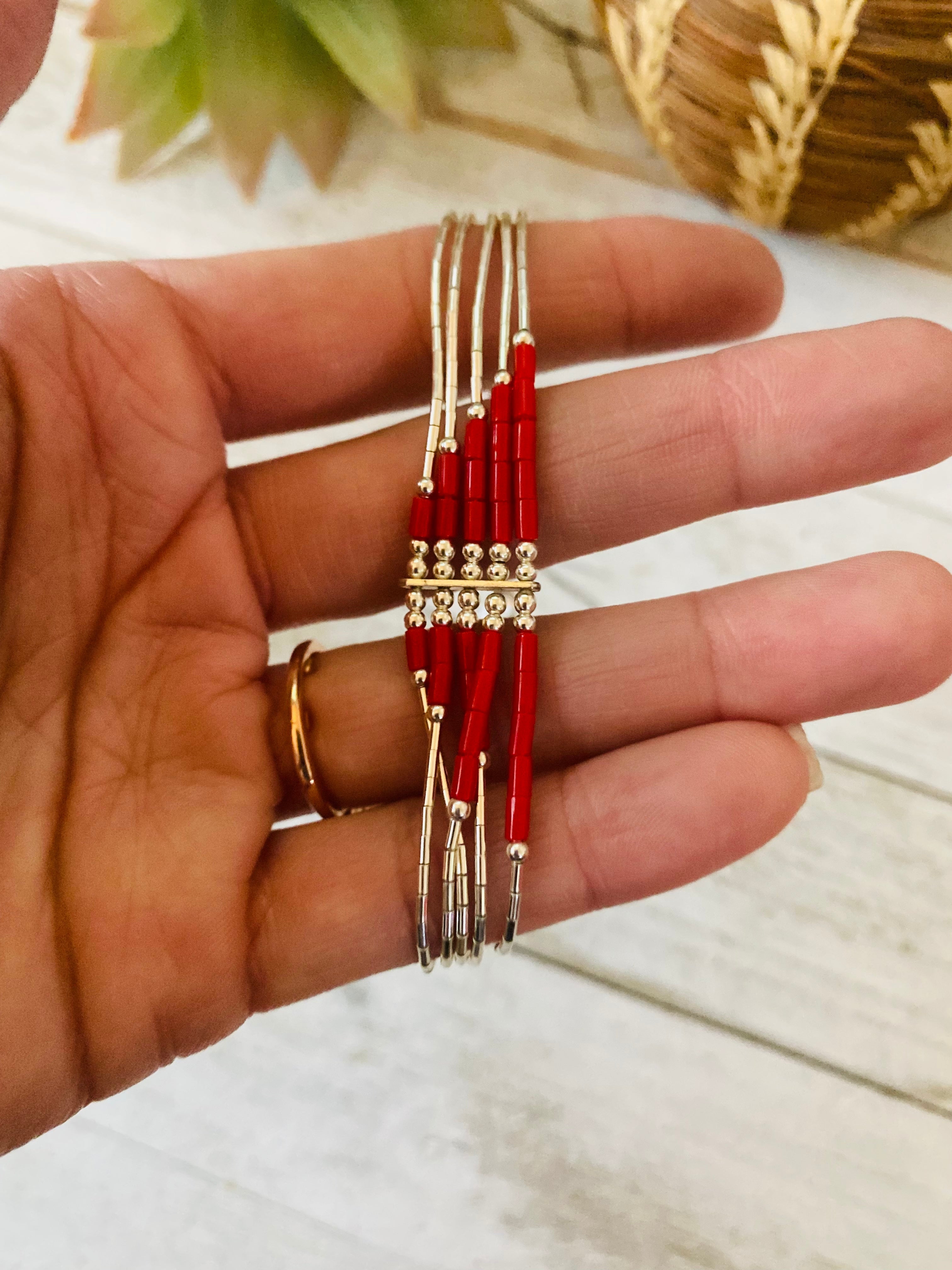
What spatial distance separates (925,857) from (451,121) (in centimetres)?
124

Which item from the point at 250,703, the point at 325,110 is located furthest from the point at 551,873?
the point at 325,110

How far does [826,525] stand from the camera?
1.60 meters

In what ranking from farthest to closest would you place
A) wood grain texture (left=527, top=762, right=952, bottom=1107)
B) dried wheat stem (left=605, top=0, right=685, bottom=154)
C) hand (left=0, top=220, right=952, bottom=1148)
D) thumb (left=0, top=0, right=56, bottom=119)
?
wood grain texture (left=527, top=762, right=952, bottom=1107) < dried wheat stem (left=605, top=0, right=685, bottom=154) < hand (left=0, top=220, right=952, bottom=1148) < thumb (left=0, top=0, right=56, bottom=119)

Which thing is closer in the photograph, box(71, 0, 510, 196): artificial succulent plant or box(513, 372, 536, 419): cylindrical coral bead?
box(513, 372, 536, 419): cylindrical coral bead

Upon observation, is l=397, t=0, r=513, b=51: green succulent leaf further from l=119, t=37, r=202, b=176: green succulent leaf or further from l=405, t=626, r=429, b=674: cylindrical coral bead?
l=405, t=626, r=429, b=674: cylindrical coral bead

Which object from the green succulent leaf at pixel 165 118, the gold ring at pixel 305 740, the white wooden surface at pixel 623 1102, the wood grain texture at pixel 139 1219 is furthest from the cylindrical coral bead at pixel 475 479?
the wood grain texture at pixel 139 1219

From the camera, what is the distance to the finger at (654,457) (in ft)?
3.80

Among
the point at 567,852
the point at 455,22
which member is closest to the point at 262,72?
the point at 455,22

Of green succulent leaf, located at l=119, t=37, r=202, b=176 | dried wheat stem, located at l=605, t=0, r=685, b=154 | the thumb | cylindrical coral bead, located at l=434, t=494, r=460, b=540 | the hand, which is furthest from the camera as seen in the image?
green succulent leaf, located at l=119, t=37, r=202, b=176

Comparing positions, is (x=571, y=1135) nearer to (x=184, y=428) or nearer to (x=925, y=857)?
(x=925, y=857)

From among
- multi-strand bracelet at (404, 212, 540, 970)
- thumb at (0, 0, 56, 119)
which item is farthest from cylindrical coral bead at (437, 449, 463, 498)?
thumb at (0, 0, 56, 119)

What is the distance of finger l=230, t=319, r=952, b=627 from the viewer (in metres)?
1.16

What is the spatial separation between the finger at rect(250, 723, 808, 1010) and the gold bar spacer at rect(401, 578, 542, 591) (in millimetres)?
A: 204

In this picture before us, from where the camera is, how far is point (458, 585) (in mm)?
1211
